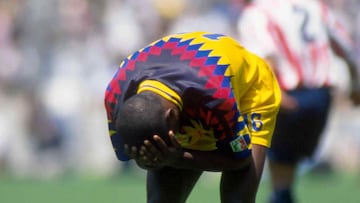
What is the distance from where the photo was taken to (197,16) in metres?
14.9

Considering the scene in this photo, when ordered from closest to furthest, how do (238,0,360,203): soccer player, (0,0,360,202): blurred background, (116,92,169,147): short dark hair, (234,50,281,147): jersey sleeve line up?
(116,92,169,147): short dark hair → (234,50,281,147): jersey sleeve → (238,0,360,203): soccer player → (0,0,360,202): blurred background

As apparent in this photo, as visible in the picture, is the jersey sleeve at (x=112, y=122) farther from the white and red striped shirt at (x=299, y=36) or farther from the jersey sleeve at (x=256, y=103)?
the white and red striped shirt at (x=299, y=36)

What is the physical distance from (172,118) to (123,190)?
739 centimetres

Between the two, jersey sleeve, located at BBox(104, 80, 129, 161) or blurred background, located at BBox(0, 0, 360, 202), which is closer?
jersey sleeve, located at BBox(104, 80, 129, 161)

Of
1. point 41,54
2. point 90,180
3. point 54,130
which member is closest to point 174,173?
point 90,180

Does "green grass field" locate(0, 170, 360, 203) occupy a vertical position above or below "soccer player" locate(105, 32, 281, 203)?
below

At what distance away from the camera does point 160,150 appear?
17.8ft

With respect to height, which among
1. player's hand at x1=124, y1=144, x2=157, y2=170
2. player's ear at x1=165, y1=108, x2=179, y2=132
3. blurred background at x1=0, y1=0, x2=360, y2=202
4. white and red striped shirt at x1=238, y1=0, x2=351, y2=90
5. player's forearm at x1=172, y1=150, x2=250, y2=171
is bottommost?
blurred background at x1=0, y1=0, x2=360, y2=202

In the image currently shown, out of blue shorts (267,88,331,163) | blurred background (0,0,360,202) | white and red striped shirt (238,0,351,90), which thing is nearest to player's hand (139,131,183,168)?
white and red striped shirt (238,0,351,90)

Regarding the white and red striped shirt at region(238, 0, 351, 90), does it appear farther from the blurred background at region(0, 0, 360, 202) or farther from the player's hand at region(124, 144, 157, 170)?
the blurred background at region(0, 0, 360, 202)

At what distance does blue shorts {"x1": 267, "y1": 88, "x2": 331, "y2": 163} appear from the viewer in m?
8.43

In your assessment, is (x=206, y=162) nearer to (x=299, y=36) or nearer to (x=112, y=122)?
(x=112, y=122)

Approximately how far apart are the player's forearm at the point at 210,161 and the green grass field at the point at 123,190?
4.78 m

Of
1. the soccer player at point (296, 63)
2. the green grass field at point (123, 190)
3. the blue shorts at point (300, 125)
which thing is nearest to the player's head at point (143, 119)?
the soccer player at point (296, 63)
